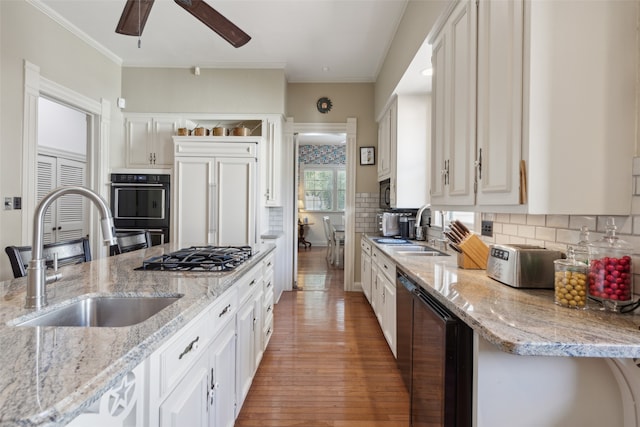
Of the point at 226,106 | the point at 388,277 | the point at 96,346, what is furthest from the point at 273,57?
the point at 96,346

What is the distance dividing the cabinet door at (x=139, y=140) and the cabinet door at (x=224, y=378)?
3337mm

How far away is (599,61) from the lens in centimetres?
116

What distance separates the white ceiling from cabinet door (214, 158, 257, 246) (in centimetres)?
132

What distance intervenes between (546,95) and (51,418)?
1600 mm

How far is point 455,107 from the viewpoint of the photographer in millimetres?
1809

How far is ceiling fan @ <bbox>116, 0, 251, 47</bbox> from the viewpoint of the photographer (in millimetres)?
1995

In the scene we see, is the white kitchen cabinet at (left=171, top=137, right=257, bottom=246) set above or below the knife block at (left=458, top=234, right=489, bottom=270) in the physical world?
above

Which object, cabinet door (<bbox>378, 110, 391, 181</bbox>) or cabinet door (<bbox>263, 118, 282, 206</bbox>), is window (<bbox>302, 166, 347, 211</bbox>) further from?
cabinet door (<bbox>263, 118, 282, 206</bbox>)

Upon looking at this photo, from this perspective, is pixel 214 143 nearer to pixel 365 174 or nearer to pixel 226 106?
pixel 226 106

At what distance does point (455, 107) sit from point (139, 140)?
3874 millimetres

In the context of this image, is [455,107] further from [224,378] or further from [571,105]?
[224,378]

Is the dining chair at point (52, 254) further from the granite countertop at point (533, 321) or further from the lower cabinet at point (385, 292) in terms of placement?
the lower cabinet at point (385, 292)

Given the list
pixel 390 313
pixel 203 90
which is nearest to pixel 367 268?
pixel 390 313

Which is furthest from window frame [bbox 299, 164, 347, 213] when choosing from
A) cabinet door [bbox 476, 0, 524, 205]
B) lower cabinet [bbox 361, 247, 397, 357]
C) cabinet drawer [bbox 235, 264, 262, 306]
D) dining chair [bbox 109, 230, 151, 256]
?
cabinet door [bbox 476, 0, 524, 205]
